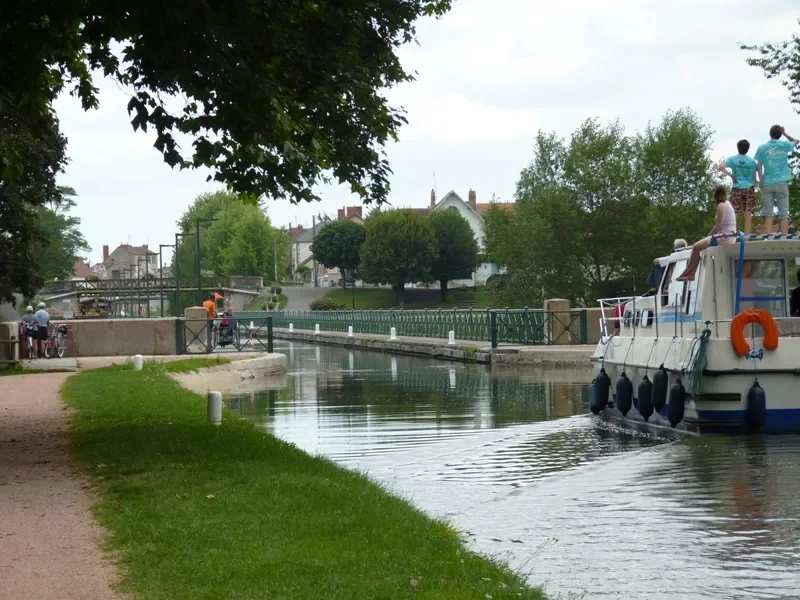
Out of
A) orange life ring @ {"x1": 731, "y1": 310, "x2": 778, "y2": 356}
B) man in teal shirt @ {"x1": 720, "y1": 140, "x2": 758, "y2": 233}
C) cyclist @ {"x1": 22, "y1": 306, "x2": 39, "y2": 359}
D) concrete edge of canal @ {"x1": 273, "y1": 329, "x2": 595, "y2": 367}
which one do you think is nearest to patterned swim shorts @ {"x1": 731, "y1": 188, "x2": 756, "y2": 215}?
man in teal shirt @ {"x1": 720, "y1": 140, "x2": 758, "y2": 233}

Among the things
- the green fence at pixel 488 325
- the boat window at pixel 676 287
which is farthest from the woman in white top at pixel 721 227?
the green fence at pixel 488 325

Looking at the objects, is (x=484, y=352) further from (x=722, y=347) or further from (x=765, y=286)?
(x=722, y=347)

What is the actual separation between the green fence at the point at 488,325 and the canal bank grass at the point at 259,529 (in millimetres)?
23590

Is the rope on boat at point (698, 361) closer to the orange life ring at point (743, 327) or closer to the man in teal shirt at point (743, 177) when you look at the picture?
the orange life ring at point (743, 327)

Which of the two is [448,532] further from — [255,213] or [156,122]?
[255,213]

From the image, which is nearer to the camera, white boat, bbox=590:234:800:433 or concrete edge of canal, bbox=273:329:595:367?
white boat, bbox=590:234:800:433

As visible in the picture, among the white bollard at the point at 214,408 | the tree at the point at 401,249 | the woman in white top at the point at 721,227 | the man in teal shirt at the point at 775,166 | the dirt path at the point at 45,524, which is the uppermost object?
the tree at the point at 401,249

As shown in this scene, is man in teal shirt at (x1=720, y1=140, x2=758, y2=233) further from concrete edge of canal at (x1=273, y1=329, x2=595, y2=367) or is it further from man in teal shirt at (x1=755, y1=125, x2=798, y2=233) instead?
concrete edge of canal at (x1=273, y1=329, x2=595, y2=367)

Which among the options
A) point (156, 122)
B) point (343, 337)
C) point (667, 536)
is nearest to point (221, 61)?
point (156, 122)

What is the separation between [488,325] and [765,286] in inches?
1068

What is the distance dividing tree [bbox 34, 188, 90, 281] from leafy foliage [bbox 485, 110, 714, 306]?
170 ft

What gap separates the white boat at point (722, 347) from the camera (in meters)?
15.0

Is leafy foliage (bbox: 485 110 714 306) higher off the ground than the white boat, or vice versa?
leafy foliage (bbox: 485 110 714 306)

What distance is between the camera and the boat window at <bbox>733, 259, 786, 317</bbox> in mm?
16203
